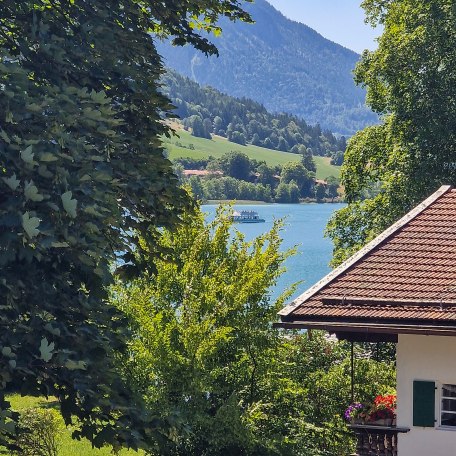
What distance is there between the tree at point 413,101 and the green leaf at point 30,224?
20867 millimetres

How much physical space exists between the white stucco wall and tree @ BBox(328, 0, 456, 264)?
13.9 meters

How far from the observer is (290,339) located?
20.1 metres

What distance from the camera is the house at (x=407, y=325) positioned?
1212 centimetres

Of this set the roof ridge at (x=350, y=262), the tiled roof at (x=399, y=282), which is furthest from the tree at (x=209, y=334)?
the tiled roof at (x=399, y=282)

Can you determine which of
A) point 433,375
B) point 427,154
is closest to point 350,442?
point 433,375

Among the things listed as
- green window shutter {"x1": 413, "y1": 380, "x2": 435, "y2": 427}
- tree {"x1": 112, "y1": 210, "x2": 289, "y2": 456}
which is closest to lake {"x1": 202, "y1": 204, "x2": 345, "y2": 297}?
tree {"x1": 112, "y1": 210, "x2": 289, "y2": 456}

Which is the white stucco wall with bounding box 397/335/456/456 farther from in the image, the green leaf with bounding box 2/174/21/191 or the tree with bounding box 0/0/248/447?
the green leaf with bounding box 2/174/21/191

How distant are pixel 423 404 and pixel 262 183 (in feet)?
554

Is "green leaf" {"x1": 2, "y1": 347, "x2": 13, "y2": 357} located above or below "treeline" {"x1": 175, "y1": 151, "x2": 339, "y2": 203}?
below

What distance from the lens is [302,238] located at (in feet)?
335

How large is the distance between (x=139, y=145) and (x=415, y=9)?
18.9 m

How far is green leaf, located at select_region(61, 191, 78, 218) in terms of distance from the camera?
654cm

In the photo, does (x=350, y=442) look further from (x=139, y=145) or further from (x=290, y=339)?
(x=139, y=145)

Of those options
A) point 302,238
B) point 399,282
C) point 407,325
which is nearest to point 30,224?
point 407,325
